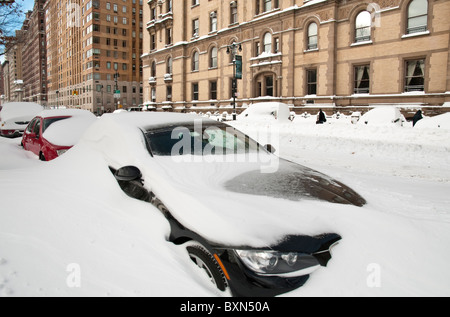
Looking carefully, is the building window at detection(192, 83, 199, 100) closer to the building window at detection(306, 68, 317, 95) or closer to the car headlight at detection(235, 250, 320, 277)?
the building window at detection(306, 68, 317, 95)

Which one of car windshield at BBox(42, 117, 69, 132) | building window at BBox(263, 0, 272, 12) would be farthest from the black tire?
building window at BBox(263, 0, 272, 12)

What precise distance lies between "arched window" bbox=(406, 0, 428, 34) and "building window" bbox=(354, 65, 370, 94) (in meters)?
3.50

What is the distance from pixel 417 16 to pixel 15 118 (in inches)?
980

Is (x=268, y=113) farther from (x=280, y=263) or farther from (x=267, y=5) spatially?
(x=280, y=263)

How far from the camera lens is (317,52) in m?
24.8

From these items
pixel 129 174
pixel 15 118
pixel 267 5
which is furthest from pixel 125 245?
pixel 267 5

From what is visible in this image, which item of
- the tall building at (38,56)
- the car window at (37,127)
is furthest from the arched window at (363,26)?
the tall building at (38,56)

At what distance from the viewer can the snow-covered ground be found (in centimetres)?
203

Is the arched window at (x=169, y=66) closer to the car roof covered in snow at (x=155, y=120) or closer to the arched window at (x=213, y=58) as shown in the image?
the arched window at (x=213, y=58)

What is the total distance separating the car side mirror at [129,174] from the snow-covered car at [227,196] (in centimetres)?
1

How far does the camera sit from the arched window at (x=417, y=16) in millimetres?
20078

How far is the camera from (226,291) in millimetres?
2117
